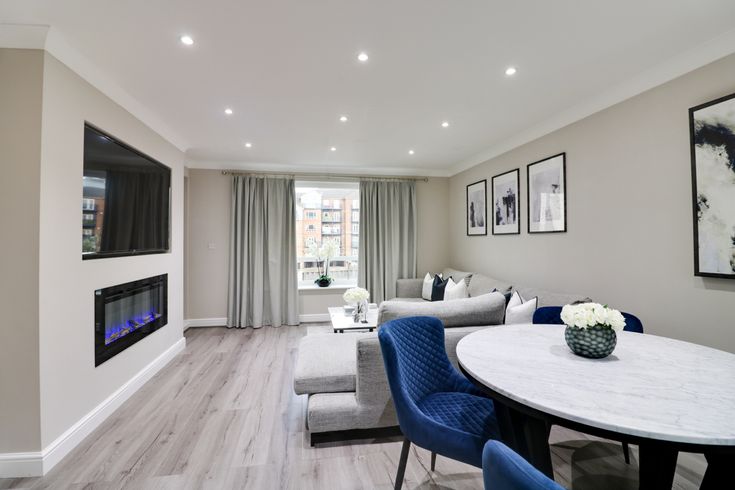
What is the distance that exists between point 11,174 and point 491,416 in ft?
9.35

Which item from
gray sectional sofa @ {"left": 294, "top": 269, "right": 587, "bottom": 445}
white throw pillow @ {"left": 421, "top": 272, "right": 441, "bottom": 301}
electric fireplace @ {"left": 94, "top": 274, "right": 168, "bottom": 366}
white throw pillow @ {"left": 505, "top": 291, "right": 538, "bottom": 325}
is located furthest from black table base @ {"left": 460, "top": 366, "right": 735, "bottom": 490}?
white throw pillow @ {"left": 421, "top": 272, "right": 441, "bottom": 301}

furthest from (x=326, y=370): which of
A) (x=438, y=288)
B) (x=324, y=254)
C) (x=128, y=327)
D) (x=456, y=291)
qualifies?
(x=324, y=254)

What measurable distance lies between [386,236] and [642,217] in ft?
11.7

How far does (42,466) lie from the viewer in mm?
1903

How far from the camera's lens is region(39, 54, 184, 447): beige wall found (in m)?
1.96

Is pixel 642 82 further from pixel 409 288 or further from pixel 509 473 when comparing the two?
pixel 409 288

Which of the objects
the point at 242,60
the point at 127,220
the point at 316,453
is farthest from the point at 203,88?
the point at 316,453

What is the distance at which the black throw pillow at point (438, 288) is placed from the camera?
15.3 feet

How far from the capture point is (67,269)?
2123mm

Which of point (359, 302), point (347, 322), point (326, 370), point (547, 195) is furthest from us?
point (359, 302)

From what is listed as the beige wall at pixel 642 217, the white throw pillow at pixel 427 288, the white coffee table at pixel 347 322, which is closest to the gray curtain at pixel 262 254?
the white coffee table at pixel 347 322

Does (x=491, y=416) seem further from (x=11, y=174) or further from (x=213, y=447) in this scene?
(x=11, y=174)

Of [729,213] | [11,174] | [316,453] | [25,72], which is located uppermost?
[25,72]

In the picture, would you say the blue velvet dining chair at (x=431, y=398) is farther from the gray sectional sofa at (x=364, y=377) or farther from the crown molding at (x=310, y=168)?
the crown molding at (x=310, y=168)
